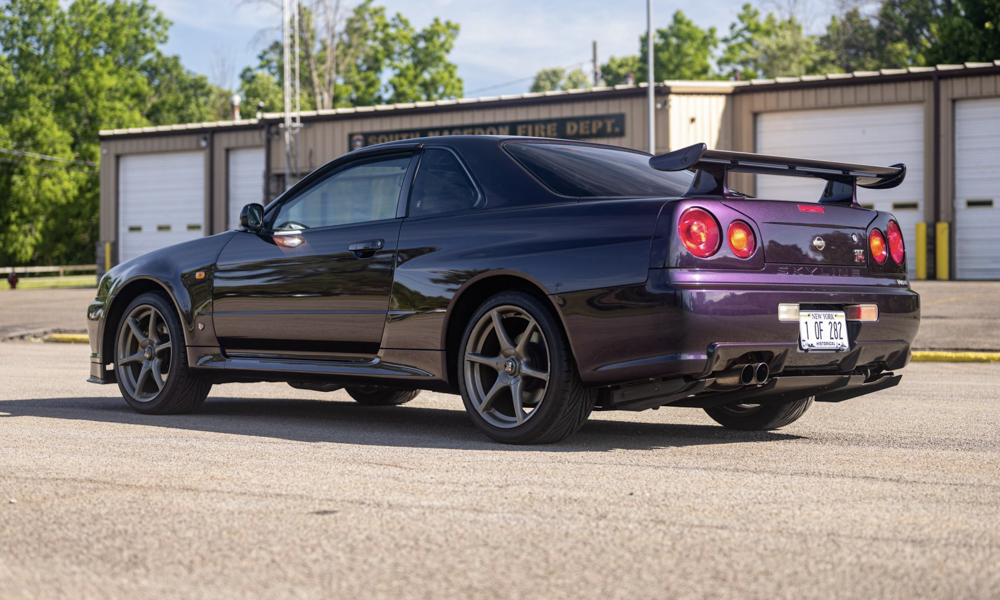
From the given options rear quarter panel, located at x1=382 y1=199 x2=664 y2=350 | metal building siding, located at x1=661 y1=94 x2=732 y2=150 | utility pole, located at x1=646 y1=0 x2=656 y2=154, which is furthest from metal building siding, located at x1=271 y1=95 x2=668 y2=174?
rear quarter panel, located at x1=382 y1=199 x2=664 y2=350

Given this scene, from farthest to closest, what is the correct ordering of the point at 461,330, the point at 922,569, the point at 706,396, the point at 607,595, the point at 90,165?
the point at 90,165, the point at 461,330, the point at 706,396, the point at 922,569, the point at 607,595

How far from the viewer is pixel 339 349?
6.24 meters

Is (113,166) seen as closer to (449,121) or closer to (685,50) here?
(449,121)

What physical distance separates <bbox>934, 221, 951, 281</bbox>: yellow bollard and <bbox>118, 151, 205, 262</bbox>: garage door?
70.6ft

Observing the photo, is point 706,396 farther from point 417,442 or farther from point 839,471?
point 417,442

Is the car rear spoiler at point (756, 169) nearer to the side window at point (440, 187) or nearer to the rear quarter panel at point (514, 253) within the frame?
the rear quarter panel at point (514, 253)

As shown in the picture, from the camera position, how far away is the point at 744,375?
5137mm

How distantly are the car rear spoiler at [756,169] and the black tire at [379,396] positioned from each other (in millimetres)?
2900

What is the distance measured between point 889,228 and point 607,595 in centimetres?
355

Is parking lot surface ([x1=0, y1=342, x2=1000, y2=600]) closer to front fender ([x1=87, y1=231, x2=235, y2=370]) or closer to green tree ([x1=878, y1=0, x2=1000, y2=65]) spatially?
front fender ([x1=87, y1=231, x2=235, y2=370])

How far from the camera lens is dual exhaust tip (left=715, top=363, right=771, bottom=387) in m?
5.12

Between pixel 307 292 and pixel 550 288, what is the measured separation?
1.60 metres

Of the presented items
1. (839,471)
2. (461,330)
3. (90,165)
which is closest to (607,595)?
(839,471)

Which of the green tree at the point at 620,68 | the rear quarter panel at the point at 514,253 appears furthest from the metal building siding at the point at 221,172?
the green tree at the point at 620,68
